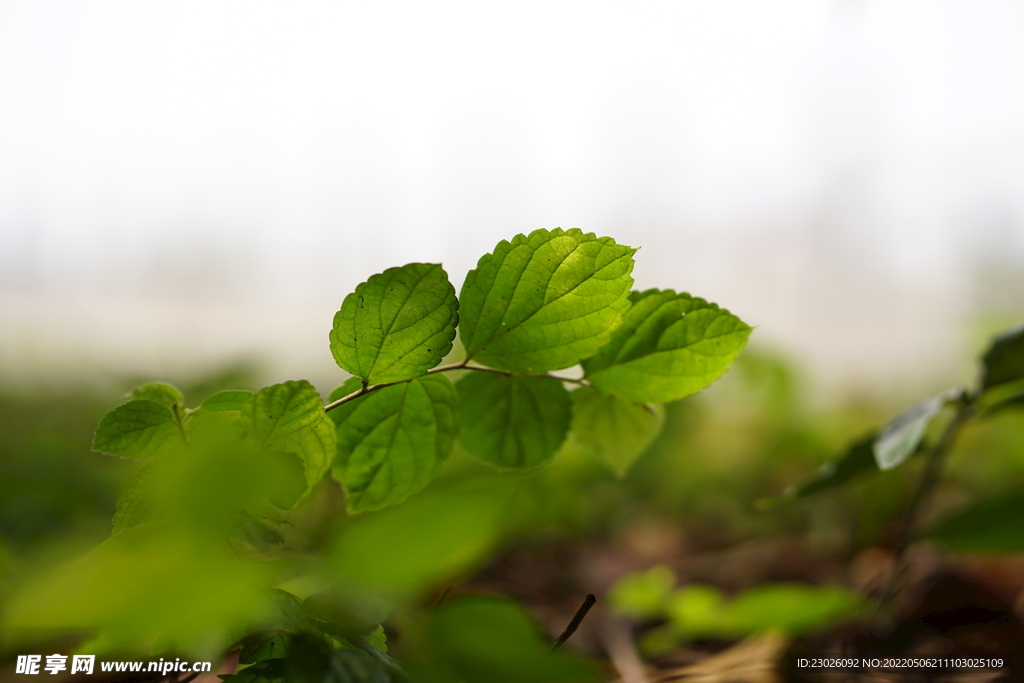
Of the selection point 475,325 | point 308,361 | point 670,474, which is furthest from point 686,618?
point 308,361

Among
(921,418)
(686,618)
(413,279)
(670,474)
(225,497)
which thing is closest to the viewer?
(225,497)

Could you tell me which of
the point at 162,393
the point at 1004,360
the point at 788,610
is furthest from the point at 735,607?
the point at 162,393

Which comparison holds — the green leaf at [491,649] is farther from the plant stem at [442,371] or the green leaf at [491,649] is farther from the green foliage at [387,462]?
the plant stem at [442,371]

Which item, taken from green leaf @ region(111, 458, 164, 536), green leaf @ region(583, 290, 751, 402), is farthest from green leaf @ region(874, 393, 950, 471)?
green leaf @ region(111, 458, 164, 536)

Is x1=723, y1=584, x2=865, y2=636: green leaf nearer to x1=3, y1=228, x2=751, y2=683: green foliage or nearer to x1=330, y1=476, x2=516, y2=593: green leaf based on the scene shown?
x1=3, y1=228, x2=751, y2=683: green foliage

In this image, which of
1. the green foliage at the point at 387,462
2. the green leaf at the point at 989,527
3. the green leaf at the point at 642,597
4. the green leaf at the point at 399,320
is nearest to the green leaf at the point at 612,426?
the green foliage at the point at 387,462

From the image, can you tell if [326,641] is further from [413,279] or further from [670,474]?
[670,474]
